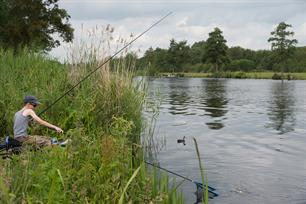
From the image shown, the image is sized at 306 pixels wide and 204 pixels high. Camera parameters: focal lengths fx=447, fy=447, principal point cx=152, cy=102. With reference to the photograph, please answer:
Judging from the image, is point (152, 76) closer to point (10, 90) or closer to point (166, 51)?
point (10, 90)

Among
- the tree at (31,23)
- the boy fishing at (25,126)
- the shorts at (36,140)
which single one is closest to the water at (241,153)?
the shorts at (36,140)

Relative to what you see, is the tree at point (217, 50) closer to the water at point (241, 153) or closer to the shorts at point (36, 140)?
the water at point (241, 153)

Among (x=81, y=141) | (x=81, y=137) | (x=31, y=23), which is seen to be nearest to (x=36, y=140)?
(x=81, y=141)

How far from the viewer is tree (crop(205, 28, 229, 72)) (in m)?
118

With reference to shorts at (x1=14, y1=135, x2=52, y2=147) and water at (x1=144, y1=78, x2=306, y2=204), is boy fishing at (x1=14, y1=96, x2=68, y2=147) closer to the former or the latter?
shorts at (x1=14, y1=135, x2=52, y2=147)

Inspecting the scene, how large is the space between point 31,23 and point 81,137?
93.1ft

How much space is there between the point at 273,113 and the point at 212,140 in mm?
10644

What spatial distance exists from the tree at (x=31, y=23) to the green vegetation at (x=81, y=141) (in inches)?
753

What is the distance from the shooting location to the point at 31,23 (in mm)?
33094

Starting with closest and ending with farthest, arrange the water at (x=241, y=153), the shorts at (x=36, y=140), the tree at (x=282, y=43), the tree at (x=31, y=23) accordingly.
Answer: the shorts at (x=36, y=140) < the water at (x=241, y=153) < the tree at (x=31, y=23) < the tree at (x=282, y=43)

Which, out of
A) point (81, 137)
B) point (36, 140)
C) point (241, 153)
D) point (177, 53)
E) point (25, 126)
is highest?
point (177, 53)

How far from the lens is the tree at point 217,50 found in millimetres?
118500

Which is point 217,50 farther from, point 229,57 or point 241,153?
point 241,153

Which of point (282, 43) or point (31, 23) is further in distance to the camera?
point (282, 43)
